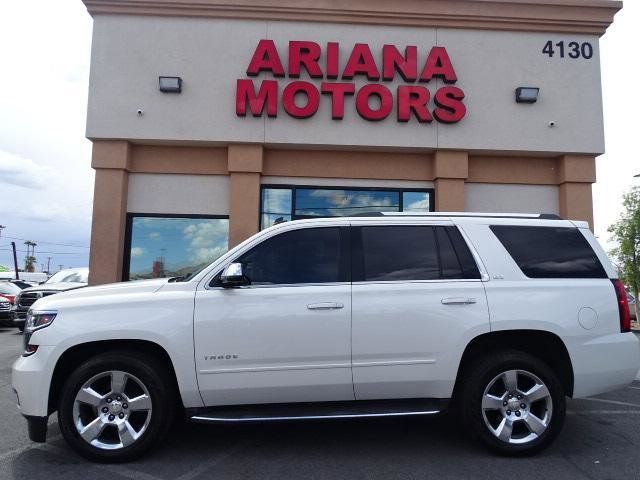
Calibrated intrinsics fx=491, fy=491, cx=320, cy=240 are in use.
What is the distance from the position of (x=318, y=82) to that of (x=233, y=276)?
7.59 metres

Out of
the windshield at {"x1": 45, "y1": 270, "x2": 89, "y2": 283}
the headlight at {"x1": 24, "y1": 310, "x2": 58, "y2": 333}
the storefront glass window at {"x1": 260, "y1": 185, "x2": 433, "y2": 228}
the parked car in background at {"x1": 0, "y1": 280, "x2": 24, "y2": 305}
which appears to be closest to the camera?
the headlight at {"x1": 24, "y1": 310, "x2": 58, "y2": 333}

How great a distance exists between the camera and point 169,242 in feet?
34.8

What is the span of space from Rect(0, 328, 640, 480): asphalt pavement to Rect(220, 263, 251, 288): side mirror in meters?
1.42

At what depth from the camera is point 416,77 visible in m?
10.6

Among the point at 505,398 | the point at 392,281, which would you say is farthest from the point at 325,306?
the point at 505,398

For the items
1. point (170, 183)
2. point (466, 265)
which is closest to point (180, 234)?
point (170, 183)

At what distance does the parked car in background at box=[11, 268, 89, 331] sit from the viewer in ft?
36.9

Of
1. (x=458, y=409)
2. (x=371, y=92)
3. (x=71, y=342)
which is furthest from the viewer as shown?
(x=371, y=92)

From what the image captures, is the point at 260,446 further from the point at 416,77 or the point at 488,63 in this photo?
the point at 488,63

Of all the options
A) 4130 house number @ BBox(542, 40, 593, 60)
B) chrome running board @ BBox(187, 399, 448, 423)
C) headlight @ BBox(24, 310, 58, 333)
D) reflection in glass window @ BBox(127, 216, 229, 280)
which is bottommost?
chrome running board @ BBox(187, 399, 448, 423)

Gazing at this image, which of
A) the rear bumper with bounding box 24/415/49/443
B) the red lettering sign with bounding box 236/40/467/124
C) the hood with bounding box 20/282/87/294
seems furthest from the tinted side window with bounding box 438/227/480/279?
the hood with bounding box 20/282/87/294

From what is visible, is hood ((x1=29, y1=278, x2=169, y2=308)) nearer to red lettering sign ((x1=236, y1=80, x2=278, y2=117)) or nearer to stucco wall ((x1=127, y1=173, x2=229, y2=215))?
stucco wall ((x1=127, y1=173, x2=229, y2=215))

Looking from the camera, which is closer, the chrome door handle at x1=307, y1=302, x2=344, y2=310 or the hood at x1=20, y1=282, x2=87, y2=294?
the chrome door handle at x1=307, y1=302, x2=344, y2=310

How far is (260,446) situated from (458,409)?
5.63ft
